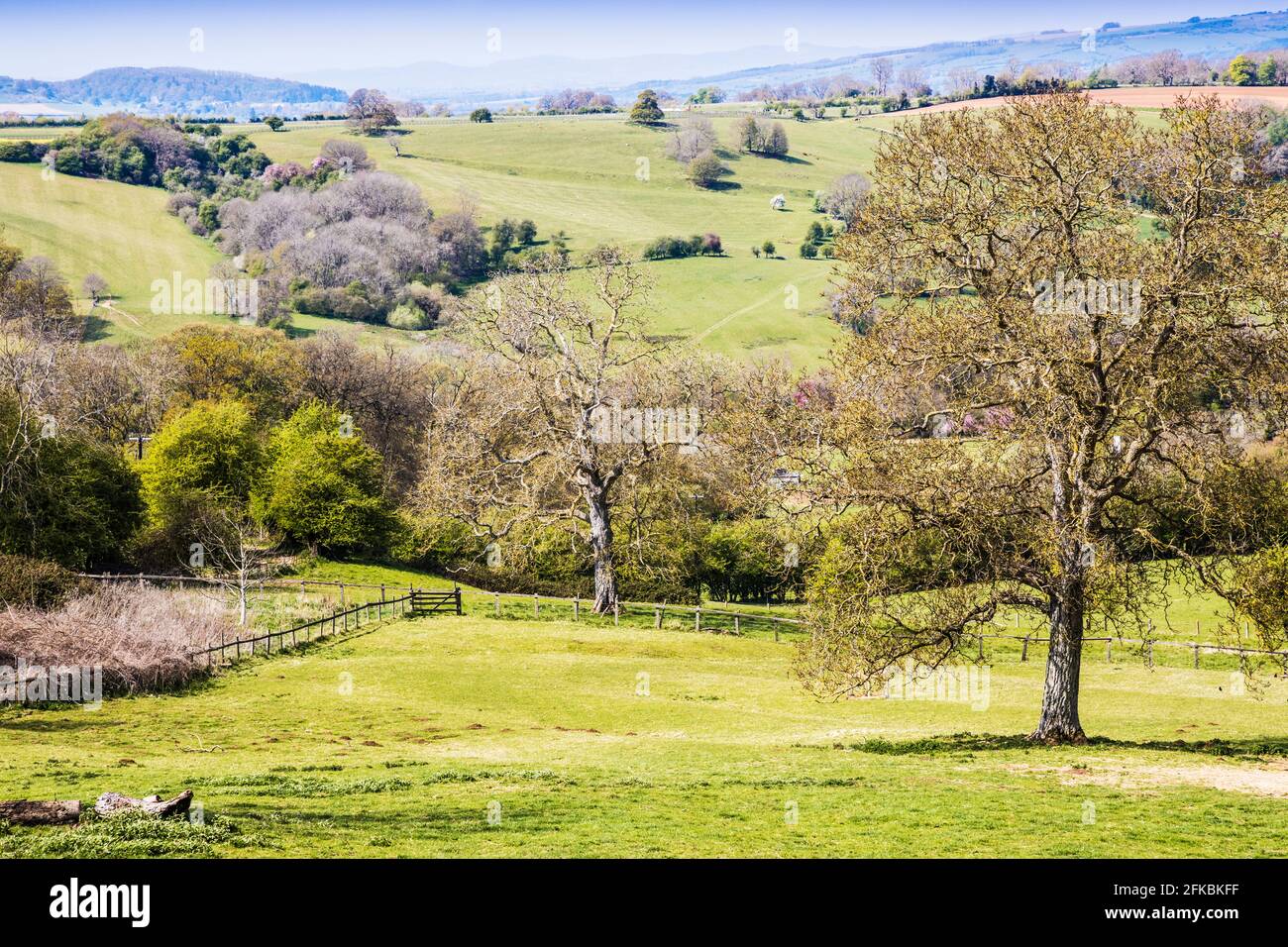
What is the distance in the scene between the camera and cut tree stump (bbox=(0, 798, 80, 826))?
56.4 ft

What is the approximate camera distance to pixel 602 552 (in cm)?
5588

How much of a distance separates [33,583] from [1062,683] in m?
32.9

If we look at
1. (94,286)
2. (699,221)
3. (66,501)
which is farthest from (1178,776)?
(699,221)

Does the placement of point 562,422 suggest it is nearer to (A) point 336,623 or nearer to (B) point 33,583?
(A) point 336,623

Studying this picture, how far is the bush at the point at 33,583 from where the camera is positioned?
39.2 meters

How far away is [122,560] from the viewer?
61219mm

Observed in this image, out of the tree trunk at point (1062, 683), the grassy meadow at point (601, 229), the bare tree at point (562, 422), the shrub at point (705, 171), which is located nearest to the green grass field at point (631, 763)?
the tree trunk at point (1062, 683)

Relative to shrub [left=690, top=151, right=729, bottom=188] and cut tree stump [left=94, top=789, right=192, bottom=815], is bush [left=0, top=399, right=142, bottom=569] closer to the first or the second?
cut tree stump [left=94, top=789, right=192, bottom=815]

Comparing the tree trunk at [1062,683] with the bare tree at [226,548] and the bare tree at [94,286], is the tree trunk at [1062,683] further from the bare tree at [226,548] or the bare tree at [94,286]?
the bare tree at [94,286]

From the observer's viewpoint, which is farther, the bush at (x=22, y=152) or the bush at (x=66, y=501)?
the bush at (x=22, y=152)

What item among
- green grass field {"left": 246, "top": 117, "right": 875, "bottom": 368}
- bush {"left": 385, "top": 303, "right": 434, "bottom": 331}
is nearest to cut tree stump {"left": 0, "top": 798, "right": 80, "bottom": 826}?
green grass field {"left": 246, "top": 117, "right": 875, "bottom": 368}

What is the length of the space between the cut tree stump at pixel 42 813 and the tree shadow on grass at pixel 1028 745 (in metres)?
17.5
